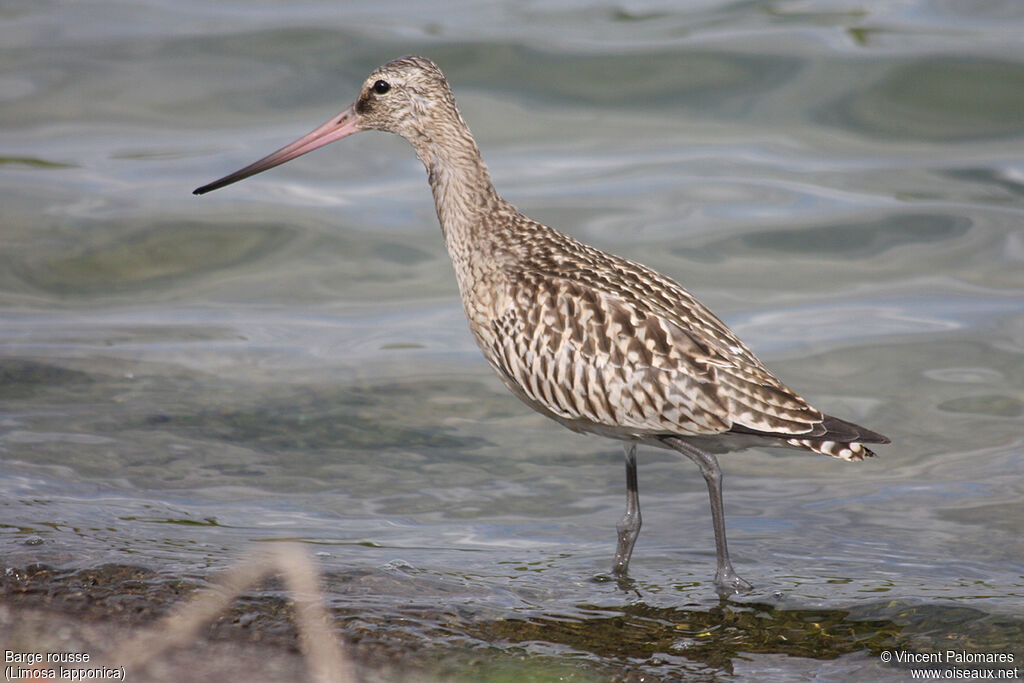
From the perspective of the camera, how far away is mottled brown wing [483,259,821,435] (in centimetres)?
630

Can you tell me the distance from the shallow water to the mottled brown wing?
2.81 ft

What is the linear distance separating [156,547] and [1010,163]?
9570mm

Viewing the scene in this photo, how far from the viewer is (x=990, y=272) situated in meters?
11.4

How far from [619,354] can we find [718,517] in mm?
919

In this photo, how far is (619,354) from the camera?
6.52m

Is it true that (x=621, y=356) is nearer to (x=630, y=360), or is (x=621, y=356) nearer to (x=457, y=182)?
(x=630, y=360)

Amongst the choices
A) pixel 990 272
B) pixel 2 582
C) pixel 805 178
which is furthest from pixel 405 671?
pixel 805 178

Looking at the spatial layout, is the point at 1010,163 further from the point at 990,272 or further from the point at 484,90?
the point at 484,90

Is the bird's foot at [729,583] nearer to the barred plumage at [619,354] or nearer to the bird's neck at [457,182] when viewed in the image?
the barred plumage at [619,354]

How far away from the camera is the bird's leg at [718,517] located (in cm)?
644

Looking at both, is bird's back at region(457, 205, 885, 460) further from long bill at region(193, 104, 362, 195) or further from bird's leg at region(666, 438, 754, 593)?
long bill at region(193, 104, 362, 195)

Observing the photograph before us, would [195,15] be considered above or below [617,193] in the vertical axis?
above

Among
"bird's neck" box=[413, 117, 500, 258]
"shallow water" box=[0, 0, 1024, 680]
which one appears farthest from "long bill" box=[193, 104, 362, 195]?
"shallow water" box=[0, 0, 1024, 680]

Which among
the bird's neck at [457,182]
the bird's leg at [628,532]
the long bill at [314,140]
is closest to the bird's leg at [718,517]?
the bird's leg at [628,532]
